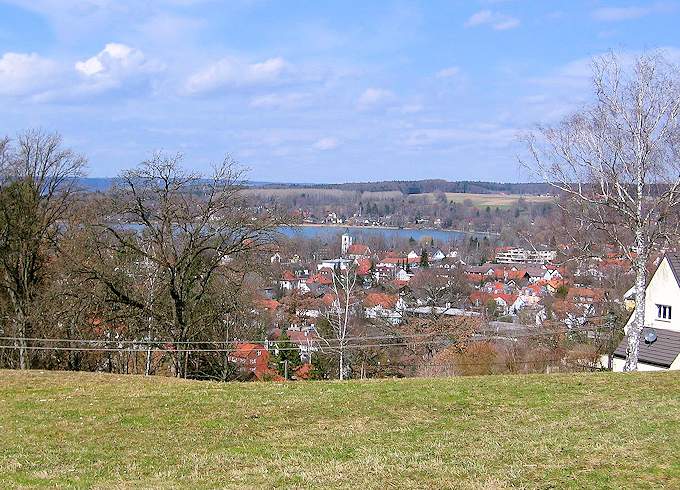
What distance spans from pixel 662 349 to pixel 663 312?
2191mm

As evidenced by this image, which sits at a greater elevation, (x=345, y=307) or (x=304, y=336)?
(x=345, y=307)

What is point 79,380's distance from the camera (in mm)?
15781

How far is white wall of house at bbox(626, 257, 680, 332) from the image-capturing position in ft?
85.1

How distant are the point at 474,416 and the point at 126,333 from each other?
1549 centimetres

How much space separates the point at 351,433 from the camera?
985cm

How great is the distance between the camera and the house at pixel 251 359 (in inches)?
977

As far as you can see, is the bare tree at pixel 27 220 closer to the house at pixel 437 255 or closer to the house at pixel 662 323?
the house at pixel 662 323

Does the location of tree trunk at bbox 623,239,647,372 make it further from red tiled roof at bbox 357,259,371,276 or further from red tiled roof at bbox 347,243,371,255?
red tiled roof at bbox 347,243,371,255

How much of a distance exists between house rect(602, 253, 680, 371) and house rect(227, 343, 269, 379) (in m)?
13.4

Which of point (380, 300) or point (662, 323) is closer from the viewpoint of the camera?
point (662, 323)

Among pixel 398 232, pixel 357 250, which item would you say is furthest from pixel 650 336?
pixel 398 232

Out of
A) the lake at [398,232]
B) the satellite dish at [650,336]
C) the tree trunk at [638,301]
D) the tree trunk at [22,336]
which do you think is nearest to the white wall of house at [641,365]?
the satellite dish at [650,336]

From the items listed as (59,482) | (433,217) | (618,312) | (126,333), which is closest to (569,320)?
(618,312)

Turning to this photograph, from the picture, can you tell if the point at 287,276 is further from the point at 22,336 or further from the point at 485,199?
the point at 485,199
